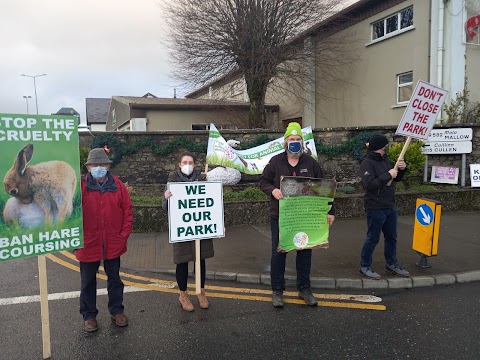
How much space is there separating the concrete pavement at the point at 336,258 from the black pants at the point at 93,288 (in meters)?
1.74

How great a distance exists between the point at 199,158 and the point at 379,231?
22.2 feet

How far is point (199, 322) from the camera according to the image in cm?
402

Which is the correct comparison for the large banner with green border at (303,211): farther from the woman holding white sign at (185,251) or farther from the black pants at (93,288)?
the black pants at (93,288)

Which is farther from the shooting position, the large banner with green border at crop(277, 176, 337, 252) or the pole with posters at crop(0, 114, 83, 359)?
the large banner with green border at crop(277, 176, 337, 252)

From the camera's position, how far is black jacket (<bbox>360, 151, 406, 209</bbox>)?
495 centimetres

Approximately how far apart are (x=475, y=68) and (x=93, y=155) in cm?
1477

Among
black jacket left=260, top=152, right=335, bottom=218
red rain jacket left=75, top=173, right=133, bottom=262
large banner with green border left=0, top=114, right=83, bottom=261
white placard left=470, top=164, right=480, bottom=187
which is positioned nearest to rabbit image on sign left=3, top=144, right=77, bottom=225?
large banner with green border left=0, top=114, right=83, bottom=261

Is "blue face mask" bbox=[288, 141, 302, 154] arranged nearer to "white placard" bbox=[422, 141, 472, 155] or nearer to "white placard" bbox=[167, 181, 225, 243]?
"white placard" bbox=[167, 181, 225, 243]

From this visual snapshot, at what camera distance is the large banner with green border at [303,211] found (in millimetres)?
4270

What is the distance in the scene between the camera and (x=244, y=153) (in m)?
10.0

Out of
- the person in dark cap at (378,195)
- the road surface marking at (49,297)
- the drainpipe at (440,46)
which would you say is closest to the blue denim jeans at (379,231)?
the person in dark cap at (378,195)

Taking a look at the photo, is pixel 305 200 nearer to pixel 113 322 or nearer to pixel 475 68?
pixel 113 322

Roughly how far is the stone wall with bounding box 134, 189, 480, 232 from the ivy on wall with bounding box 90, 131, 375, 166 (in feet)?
6.81

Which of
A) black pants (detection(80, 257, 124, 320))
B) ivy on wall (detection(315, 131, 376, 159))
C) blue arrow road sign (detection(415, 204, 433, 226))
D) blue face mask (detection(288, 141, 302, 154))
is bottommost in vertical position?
black pants (detection(80, 257, 124, 320))
